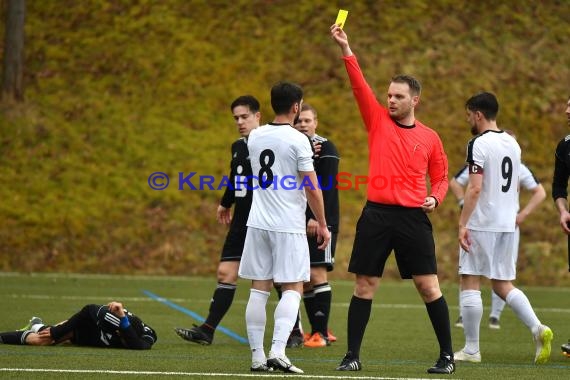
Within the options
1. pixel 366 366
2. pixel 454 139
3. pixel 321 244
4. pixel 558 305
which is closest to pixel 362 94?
pixel 321 244

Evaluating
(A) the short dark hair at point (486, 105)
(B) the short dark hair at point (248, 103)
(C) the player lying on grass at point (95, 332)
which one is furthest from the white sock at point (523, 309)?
(C) the player lying on grass at point (95, 332)

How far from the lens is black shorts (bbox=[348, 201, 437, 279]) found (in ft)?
25.6

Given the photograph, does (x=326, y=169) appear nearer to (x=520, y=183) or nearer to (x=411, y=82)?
(x=411, y=82)

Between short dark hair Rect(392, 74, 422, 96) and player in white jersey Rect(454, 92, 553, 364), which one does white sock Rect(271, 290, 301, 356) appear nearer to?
short dark hair Rect(392, 74, 422, 96)

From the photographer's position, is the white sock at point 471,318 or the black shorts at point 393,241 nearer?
the black shorts at point 393,241

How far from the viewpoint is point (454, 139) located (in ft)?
76.4

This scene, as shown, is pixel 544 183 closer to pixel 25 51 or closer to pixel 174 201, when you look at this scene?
pixel 174 201

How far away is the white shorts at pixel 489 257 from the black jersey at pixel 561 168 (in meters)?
0.94

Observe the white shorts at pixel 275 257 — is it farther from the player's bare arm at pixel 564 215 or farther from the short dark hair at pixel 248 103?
the player's bare arm at pixel 564 215

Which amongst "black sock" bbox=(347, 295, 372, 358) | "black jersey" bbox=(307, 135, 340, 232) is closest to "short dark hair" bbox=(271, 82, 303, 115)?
"black sock" bbox=(347, 295, 372, 358)

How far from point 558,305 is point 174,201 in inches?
344

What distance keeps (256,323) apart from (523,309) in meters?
2.46

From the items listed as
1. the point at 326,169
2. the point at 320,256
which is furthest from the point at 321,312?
the point at 326,169

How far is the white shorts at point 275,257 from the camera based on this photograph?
7.81m
